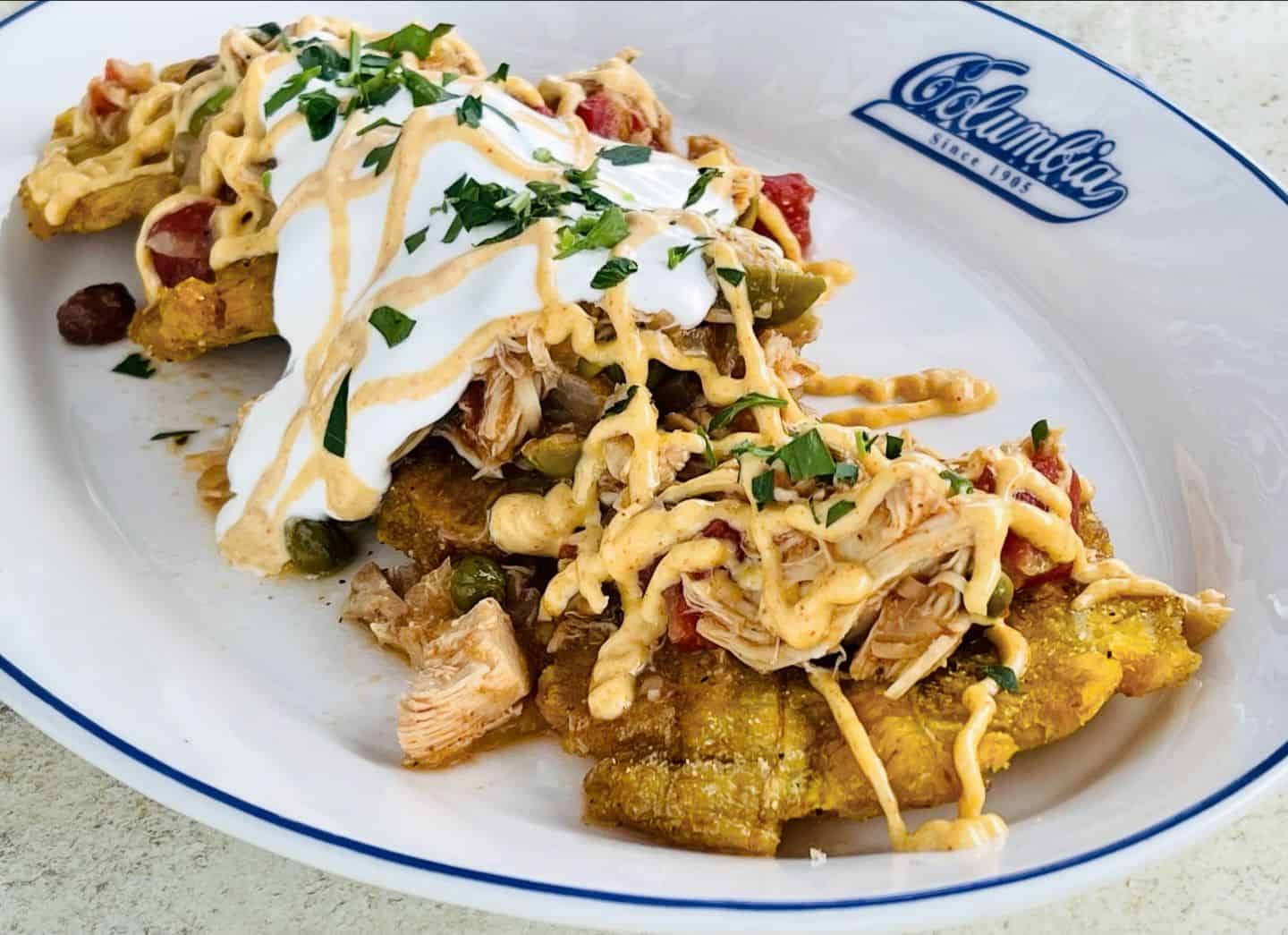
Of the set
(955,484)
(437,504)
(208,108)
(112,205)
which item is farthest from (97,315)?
(955,484)

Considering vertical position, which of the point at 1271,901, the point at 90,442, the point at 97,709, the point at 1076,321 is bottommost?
the point at 90,442

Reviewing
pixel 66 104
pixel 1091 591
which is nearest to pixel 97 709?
pixel 1091 591

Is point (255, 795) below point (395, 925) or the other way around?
the other way around

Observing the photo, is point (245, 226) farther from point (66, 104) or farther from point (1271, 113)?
point (1271, 113)

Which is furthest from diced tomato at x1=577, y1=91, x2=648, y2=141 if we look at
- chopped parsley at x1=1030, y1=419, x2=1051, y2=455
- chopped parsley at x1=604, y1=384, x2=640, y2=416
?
chopped parsley at x1=1030, y1=419, x2=1051, y2=455

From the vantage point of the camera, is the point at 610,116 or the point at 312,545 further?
the point at 610,116

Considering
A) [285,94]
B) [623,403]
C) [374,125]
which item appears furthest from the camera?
[285,94]

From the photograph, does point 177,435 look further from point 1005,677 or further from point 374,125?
point 1005,677
